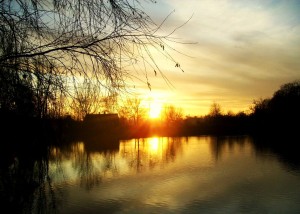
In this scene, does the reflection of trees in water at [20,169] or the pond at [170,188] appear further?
the pond at [170,188]

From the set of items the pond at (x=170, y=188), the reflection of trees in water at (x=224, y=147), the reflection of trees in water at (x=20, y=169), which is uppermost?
the reflection of trees in water at (x=20, y=169)

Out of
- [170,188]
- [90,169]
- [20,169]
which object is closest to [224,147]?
[90,169]

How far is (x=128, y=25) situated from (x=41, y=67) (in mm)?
930

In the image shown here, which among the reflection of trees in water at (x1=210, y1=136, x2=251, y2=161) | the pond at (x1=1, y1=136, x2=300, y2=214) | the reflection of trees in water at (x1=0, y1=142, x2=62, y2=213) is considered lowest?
the pond at (x1=1, y1=136, x2=300, y2=214)

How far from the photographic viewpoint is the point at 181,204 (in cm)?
1482

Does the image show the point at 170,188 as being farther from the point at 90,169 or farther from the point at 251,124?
the point at 251,124

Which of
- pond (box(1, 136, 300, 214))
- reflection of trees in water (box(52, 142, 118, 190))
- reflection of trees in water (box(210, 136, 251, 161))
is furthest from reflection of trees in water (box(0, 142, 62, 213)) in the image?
reflection of trees in water (box(210, 136, 251, 161))

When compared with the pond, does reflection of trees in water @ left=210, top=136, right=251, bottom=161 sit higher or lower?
higher

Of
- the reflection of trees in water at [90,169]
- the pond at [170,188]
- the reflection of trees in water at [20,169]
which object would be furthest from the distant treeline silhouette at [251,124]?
the reflection of trees in water at [20,169]

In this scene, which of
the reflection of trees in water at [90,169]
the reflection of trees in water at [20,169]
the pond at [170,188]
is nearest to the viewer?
the reflection of trees in water at [20,169]

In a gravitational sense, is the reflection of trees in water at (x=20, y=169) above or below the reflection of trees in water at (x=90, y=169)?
above

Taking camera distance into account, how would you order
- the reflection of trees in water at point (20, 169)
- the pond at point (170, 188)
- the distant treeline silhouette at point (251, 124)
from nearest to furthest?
1. the reflection of trees in water at point (20, 169)
2. the pond at point (170, 188)
3. the distant treeline silhouette at point (251, 124)

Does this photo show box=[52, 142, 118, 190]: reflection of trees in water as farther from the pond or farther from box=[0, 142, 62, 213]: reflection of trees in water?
box=[0, 142, 62, 213]: reflection of trees in water

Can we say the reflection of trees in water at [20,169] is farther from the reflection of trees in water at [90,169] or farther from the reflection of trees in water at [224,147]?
the reflection of trees in water at [224,147]
